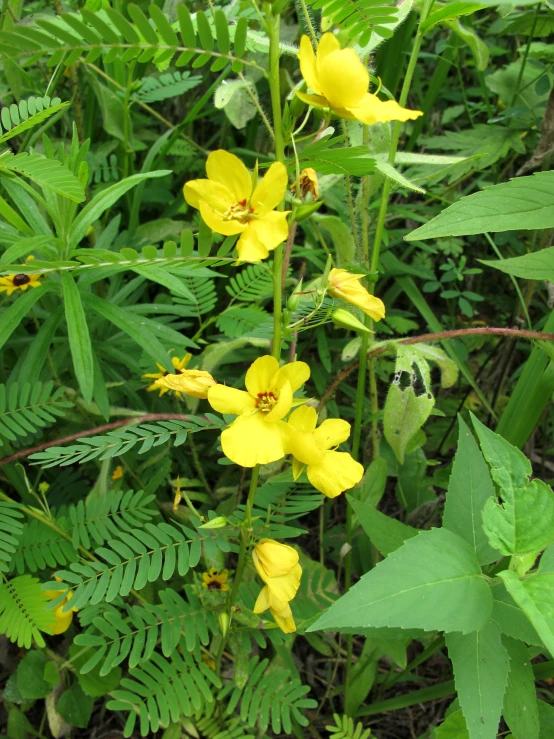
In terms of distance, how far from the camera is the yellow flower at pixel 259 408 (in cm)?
81


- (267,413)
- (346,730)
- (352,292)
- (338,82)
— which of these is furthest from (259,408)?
(346,730)

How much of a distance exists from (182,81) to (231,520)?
4.29 ft

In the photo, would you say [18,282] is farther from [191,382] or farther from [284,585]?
[284,585]

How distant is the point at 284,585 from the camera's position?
3.12 feet

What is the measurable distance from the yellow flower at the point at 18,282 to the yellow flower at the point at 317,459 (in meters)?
0.69

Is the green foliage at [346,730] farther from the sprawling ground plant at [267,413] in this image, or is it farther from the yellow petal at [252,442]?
the yellow petal at [252,442]

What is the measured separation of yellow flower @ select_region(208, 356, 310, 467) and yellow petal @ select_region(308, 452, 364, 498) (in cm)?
7

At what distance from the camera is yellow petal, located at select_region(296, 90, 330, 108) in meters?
0.76

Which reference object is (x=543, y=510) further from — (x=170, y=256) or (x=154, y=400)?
(x=154, y=400)

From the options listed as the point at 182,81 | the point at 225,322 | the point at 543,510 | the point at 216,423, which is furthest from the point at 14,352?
the point at 543,510

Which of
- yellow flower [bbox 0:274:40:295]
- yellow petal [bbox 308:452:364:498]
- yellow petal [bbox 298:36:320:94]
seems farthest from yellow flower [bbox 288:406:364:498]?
yellow flower [bbox 0:274:40:295]

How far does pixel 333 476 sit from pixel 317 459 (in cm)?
4

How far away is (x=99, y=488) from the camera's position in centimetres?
131

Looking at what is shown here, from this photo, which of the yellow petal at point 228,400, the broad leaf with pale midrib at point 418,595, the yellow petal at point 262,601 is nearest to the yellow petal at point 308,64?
the yellow petal at point 228,400
